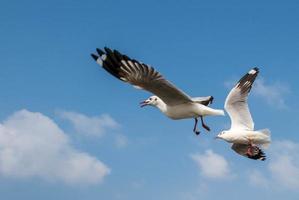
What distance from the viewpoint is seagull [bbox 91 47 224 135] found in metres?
14.8

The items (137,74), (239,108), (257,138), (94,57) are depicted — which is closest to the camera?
(137,74)

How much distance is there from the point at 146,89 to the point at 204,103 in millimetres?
2175

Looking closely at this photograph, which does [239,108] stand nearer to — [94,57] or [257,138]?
[257,138]

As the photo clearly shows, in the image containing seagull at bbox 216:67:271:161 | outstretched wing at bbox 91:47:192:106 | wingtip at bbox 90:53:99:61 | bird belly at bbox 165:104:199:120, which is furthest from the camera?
seagull at bbox 216:67:271:161

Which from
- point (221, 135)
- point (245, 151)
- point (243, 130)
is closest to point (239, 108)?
point (243, 130)

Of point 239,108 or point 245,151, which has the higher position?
point 239,108

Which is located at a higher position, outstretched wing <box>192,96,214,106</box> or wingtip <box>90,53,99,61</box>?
outstretched wing <box>192,96,214,106</box>

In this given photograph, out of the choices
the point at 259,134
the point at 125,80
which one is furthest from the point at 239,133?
the point at 125,80

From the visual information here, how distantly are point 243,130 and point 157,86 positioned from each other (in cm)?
461

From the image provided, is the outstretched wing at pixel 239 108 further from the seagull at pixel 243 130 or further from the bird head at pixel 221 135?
the bird head at pixel 221 135

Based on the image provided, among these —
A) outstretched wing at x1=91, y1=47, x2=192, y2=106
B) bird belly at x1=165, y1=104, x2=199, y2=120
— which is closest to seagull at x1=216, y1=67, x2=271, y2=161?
bird belly at x1=165, y1=104, x2=199, y2=120

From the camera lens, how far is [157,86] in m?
15.2

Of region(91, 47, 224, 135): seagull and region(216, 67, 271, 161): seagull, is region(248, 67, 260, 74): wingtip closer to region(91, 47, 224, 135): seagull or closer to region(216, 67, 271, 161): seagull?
region(216, 67, 271, 161): seagull

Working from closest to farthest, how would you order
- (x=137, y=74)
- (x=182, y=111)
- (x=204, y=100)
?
(x=137, y=74) < (x=182, y=111) < (x=204, y=100)
